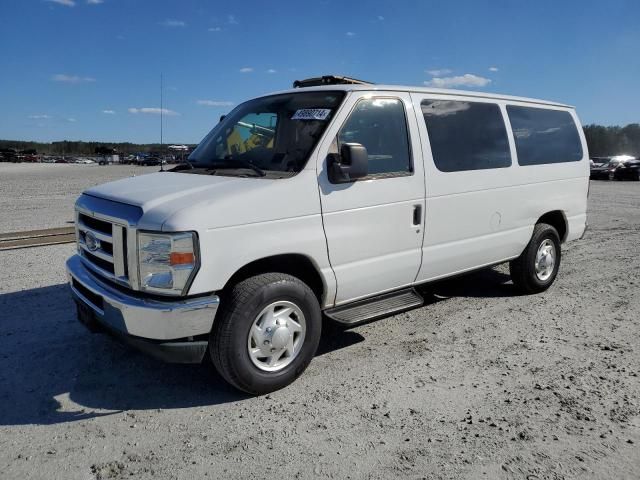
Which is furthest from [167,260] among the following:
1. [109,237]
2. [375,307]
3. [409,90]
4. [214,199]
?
[409,90]

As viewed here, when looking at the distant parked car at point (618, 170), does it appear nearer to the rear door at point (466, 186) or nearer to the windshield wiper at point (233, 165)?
the rear door at point (466, 186)

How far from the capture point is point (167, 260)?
10.6 ft


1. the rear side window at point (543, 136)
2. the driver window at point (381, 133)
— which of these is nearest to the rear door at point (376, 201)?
the driver window at point (381, 133)

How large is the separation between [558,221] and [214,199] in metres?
4.71

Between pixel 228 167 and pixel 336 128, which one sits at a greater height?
pixel 336 128

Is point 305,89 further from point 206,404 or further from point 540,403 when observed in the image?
point 540,403

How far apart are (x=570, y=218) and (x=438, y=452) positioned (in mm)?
4422

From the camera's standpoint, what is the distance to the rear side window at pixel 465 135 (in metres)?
4.65

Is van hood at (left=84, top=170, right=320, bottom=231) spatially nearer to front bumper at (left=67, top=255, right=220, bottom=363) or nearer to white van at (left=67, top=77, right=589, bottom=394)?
white van at (left=67, top=77, right=589, bottom=394)

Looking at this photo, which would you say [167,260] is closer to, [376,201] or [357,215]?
[357,215]

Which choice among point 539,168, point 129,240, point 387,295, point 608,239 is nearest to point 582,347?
point 387,295

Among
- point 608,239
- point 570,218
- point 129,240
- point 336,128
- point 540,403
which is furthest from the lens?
point 608,239

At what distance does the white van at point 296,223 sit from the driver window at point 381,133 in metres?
0.01

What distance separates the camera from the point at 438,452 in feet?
9.79
